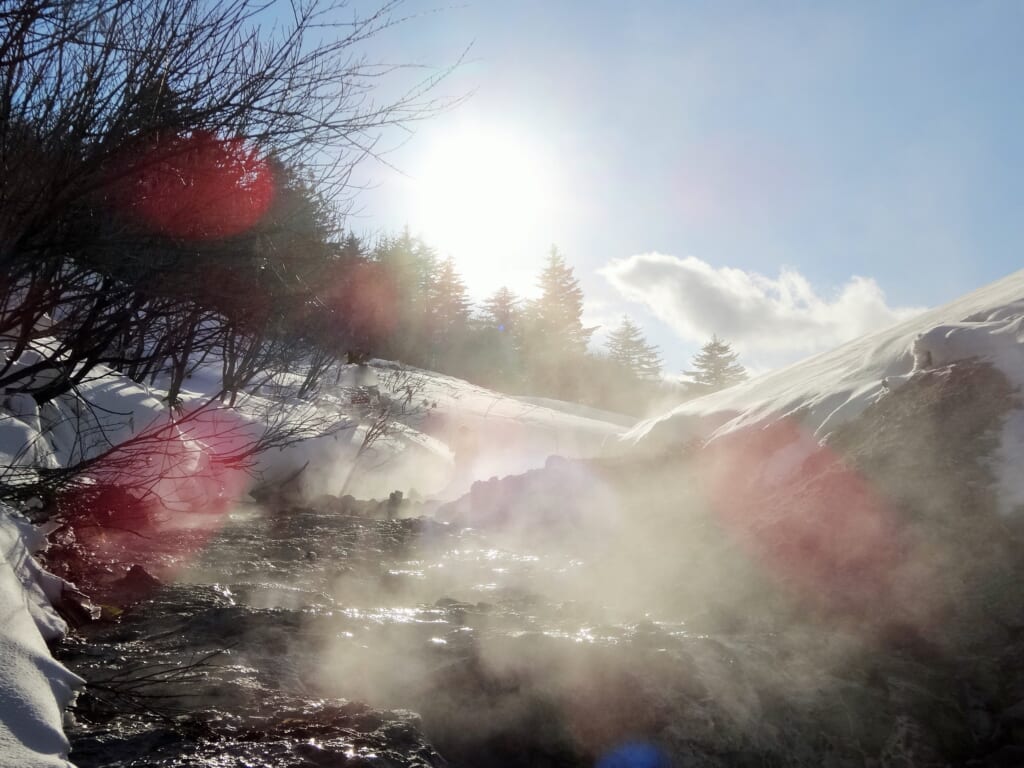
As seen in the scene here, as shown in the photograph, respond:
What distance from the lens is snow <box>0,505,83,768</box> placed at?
73.2 inches

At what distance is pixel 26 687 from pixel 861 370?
7191 millimetres

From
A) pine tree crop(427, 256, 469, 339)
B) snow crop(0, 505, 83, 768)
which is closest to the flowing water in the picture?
snow crop(0, 505, 83, 768)

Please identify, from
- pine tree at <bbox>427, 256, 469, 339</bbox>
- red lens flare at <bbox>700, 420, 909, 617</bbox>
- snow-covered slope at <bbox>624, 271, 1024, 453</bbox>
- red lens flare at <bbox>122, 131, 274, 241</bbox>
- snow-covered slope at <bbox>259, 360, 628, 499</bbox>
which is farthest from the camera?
pine tree at <bbox>427, 256, 469, 339</bbox>

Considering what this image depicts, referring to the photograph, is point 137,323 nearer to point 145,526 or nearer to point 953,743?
point 145,526

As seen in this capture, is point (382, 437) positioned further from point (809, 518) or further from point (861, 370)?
point (809, 518)

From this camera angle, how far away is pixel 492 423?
2008 centimetres

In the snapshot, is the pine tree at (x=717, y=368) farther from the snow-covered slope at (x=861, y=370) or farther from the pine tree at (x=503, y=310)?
the snow-covered slope at (x=861, y=370)

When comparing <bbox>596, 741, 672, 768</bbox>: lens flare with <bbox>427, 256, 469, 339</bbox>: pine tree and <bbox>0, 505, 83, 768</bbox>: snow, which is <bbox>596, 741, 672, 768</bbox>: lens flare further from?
<bbox>427, 256, 469, 339</bbox>: pine tree

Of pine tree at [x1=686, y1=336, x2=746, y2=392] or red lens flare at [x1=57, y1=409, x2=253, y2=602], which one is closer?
red lens flare at [x1=57, y1=409, x2=253, y2=602]

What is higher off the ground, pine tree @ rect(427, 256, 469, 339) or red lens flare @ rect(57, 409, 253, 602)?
pine tree @ rect(427, 256, 469, 339)

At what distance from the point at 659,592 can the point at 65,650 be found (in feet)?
13.1

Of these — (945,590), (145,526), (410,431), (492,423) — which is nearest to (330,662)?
(945,590)

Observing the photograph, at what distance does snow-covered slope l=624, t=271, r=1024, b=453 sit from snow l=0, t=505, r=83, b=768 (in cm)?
594

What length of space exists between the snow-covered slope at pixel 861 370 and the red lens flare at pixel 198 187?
5.28m
